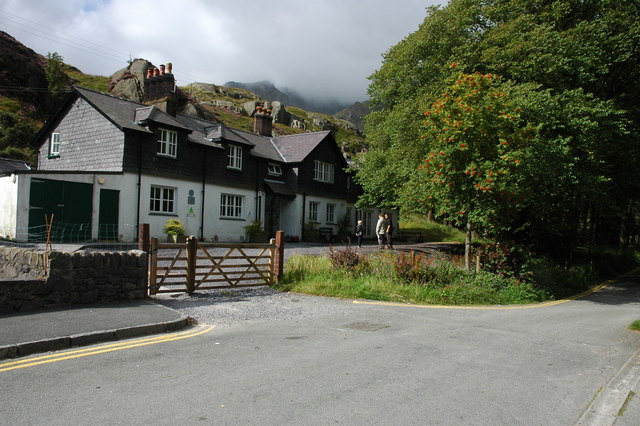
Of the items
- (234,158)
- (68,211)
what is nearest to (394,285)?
(68,211)

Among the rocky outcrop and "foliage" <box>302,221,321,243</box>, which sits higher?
the rocky outcrop

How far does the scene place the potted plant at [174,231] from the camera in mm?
21938

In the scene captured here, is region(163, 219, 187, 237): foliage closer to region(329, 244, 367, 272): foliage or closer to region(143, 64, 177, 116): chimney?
region(143, 64, 177, 116): chimney

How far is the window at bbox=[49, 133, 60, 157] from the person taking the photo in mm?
24906

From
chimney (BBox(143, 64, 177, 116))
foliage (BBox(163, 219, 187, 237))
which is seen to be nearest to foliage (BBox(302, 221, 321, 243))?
foliage (BBox(163, 219, 187, 237))

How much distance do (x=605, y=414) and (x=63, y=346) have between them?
23.3 feet

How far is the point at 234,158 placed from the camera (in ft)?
88.8

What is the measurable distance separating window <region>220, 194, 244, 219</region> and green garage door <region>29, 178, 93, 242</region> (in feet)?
25.3

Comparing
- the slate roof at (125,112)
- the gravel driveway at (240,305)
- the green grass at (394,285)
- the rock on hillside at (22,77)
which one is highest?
the rock on hillside at (22,77)

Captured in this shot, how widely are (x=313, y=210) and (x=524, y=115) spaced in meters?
18.1

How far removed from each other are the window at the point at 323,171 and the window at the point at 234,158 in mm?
6391

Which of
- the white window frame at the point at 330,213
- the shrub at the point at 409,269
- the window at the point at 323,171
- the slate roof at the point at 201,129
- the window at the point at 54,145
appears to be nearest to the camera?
the shrub at the point at 409,269

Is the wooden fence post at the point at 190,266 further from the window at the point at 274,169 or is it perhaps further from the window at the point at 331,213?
the window at the point at 331,213

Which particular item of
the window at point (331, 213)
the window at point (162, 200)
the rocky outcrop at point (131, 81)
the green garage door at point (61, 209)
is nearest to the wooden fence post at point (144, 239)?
the green garage door at point (61, 209)
